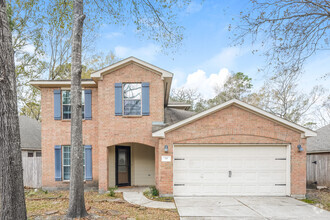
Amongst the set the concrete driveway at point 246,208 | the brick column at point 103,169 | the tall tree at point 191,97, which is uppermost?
the tall tree at point 191,97

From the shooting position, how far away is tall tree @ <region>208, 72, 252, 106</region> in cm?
2691

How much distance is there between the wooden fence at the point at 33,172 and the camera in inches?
451

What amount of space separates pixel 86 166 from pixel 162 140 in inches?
168

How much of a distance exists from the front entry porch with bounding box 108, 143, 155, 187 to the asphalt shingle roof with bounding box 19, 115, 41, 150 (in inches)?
330

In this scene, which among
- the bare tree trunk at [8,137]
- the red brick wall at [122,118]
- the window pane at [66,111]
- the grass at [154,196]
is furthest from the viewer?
the window pane at [66,111]

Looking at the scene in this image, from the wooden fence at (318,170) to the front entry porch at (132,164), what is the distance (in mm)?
8848

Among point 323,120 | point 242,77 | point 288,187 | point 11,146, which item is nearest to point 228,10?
point 11,146

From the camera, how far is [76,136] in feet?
21.2

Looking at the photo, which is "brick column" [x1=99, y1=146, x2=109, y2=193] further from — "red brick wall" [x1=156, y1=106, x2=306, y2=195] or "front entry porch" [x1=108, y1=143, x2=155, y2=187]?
"red brick wall" [x1=156, y1=106, x2=306, y2=195]

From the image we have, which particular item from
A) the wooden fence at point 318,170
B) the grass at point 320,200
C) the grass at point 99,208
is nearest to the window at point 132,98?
the grass at point 99,208

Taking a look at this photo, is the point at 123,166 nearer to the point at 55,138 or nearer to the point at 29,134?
the point at 55,138

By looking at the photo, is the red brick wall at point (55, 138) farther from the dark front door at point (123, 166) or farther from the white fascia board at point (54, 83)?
the dark front door at point (123, 166)

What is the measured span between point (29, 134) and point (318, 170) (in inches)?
A: 785

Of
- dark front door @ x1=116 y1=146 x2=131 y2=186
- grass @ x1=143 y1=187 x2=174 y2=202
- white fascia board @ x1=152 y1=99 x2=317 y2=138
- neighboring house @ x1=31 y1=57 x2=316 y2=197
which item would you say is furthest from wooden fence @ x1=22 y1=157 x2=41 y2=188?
white fascia board @ x1=152 y1=99 x2=317 y2=138
